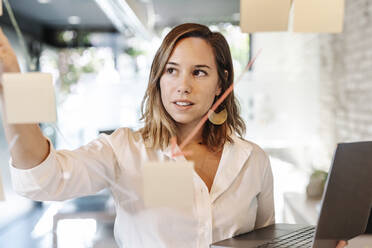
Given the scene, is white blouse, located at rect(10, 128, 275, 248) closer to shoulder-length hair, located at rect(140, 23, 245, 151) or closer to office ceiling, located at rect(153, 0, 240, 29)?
shoulder-length hair, located at rect(140, 23, 245, 151)

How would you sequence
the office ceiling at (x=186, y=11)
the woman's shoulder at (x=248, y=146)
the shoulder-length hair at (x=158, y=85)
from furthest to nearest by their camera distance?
the office ceiling at (x=186, y=11) → the woman's shoulder at (x=248, y=146) → the shoulder-length hair at (x=158, y=85)

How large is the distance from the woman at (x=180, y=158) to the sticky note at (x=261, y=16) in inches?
3.9

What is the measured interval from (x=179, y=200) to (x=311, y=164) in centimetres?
275

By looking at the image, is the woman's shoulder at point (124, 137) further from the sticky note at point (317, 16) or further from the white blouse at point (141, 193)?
the sticky note at point (317, 16)

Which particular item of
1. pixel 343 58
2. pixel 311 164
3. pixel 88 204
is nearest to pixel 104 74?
pixel 88 204

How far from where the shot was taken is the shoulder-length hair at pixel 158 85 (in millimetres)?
722

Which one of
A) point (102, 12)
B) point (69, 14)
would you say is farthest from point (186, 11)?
point (69, 14)

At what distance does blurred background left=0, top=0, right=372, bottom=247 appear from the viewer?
3.25 ft

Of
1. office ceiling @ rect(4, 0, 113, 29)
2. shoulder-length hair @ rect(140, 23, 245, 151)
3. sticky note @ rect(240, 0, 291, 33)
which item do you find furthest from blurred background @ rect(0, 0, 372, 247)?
sticky note @ rect(240, 0, 291, 33)

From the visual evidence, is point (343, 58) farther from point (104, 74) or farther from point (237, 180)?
point (237, 180)

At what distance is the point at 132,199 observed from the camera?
2.49 feet

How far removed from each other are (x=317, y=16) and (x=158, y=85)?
10.9 inches

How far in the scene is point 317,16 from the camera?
691 mm

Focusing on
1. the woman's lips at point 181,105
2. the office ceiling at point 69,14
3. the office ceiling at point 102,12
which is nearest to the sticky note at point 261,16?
the woman's lips at point 181,105
